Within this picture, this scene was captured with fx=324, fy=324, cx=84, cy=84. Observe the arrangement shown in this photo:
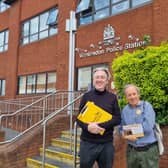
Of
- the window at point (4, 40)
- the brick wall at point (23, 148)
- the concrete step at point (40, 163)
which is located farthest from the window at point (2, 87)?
the concrete step at point (40, 163)

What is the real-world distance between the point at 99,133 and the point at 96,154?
295 mm

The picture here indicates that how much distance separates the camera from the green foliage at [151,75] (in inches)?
257

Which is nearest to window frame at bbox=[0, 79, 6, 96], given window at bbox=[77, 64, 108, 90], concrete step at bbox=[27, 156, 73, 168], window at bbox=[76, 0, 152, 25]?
window at bbox=[77, 64, 108, 90]

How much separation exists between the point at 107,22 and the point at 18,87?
324 inches

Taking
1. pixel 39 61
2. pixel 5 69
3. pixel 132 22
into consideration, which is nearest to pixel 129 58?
pixel 132 22

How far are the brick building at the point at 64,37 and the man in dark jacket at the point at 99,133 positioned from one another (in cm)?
691

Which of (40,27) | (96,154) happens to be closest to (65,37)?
(40,27)

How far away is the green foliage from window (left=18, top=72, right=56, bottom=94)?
8.78 metres

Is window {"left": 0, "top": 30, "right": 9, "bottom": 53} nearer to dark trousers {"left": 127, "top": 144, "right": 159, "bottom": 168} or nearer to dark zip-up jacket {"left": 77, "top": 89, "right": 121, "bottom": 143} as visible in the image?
dark zip-up jacket {"left": 77, "top": 89, "right": 121, "bottom": 143}

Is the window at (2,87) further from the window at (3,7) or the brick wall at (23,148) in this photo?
the brick wall at (23,148)

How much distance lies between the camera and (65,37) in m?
15.0

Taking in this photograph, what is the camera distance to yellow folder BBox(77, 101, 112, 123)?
12.9ft

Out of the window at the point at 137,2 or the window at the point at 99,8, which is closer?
the window at the point at 137,2

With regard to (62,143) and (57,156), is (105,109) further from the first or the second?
(62,143)
